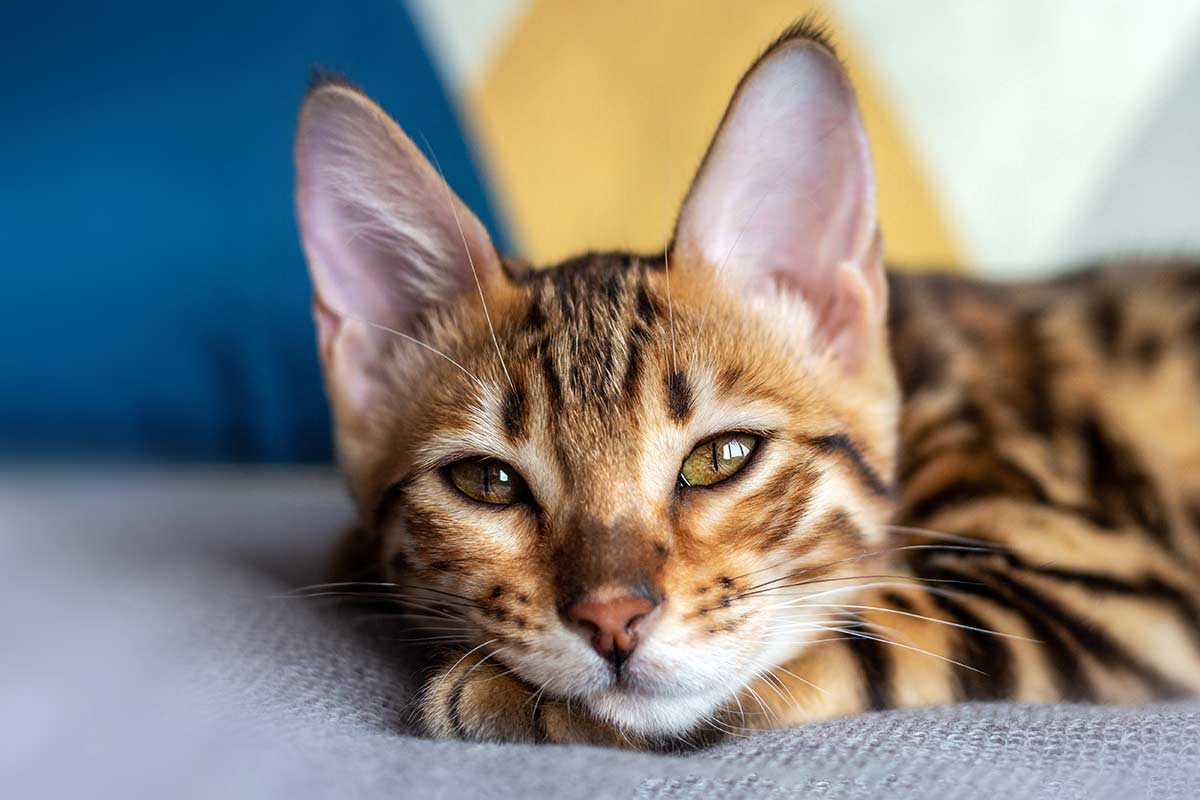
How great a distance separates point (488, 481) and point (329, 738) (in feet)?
0.94

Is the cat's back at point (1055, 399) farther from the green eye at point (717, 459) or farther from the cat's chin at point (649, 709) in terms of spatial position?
the cat's chin at point (649, 709)

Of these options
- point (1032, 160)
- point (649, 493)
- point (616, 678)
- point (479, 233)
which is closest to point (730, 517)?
point (649, 493)

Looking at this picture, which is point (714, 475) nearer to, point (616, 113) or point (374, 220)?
point (374, 220)

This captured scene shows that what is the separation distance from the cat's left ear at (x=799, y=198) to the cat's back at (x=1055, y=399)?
21 cm

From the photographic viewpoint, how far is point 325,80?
3.28 ft

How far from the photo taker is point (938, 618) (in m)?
1.00

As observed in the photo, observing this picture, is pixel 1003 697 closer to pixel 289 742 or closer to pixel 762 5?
pixel 289 742

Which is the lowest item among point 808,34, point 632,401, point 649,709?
point 649,709

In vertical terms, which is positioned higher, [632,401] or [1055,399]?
[632,401]

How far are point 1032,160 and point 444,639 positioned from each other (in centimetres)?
195

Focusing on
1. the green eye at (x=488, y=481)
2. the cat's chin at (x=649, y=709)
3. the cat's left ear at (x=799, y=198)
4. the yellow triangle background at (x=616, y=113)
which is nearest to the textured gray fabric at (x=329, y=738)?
the cat's chin at (x=649, y=709)

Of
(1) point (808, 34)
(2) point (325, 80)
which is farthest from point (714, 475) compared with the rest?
(2) point (325, 80)

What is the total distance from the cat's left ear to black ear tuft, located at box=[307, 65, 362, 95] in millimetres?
355

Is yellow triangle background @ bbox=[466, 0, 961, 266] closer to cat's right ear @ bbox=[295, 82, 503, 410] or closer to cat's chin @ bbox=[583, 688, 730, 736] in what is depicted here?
cat's right ear @ bbox=[295, 82, 503, 410]
